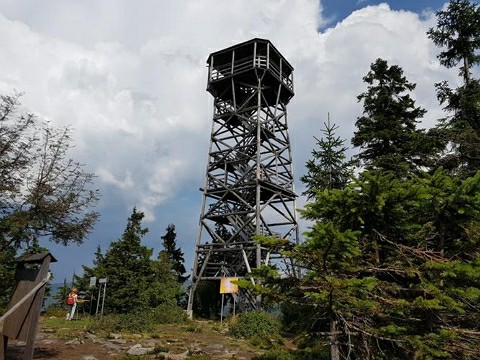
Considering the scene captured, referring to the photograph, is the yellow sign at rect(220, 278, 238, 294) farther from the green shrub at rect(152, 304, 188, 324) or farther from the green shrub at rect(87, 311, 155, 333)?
the green shrub at rect(87, 311, 155, 333)

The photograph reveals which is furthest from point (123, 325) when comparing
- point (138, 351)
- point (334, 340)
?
point (334, 340)

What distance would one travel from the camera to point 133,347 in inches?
472

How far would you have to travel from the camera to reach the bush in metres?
16.7

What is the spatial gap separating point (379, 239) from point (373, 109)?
1569 cm

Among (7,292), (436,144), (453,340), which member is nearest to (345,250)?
(453,340)

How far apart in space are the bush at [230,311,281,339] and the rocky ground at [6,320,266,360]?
2.73 feet

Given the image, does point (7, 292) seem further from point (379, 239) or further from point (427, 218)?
point (427, 218)

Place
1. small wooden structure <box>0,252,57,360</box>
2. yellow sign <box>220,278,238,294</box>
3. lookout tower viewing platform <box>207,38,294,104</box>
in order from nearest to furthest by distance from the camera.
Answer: small wooden structure <box>0,252,57,360</box> < yellow sign <box>220,278,238,294</box> < lookout tower viewing platform <box>207,38,294,104</box>

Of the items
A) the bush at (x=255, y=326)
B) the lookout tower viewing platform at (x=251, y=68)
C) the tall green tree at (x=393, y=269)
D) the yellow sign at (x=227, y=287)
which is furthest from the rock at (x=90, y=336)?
the lookout tower viewing platform at (x=251, y=68)

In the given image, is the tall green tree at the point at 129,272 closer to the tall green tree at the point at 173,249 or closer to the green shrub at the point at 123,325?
the green shrub at the point at 123,325

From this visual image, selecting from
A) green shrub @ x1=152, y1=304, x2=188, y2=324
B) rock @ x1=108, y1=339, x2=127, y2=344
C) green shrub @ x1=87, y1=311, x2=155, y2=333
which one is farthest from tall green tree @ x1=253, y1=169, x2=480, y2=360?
green shrub @ x1=152, y1=304, x2=188, y2=324

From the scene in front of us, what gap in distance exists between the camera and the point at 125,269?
70.5 ft

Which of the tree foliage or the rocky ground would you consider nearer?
the rocky ground

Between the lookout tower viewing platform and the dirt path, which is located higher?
the lookout tower viewing platform
